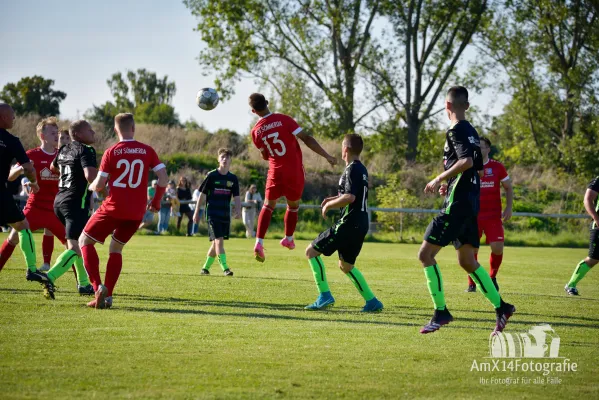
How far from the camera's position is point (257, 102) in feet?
33.1

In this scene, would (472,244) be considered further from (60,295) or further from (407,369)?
(60,295)

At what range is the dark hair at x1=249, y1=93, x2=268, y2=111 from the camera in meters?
10.1

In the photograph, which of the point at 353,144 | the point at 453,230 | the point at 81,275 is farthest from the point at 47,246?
the point at 453,230

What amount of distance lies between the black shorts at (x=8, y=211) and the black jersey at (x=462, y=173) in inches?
209

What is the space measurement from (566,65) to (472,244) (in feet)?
126

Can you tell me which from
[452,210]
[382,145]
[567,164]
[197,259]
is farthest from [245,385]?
[567,164]

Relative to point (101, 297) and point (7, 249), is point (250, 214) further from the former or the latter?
point (101, 297)

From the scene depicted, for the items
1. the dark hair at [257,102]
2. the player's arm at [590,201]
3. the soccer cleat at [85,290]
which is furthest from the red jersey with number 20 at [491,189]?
the soccer cleat at [85,290]

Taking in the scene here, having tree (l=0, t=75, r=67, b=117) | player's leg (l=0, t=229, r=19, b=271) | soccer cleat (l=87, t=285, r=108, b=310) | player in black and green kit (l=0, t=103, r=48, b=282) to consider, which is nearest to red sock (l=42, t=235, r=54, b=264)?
player's leg (l=0, t=229, r=19, b=271)

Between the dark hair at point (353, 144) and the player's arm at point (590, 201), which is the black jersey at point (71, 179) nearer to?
the dark hair at point (353, 144)

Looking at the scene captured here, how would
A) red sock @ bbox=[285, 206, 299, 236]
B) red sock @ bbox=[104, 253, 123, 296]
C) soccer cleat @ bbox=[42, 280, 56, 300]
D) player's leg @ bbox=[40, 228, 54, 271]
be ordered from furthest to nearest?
player's leg @ bbox=[40, 228, 54, 271] → red sock @ bbox=[285, 206, 299, 236] → soccer cleat @ bbox=[42, 280, 56, 300] → red sock @ bbox=[104, 253, 123, 296]

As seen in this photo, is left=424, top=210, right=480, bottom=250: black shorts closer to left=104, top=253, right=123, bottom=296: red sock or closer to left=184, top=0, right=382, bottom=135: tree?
left=104, top=253, right=123, bottom=296: red sock

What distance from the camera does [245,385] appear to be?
522 centimetres

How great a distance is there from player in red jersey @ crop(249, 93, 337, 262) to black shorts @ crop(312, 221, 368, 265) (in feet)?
4.42
